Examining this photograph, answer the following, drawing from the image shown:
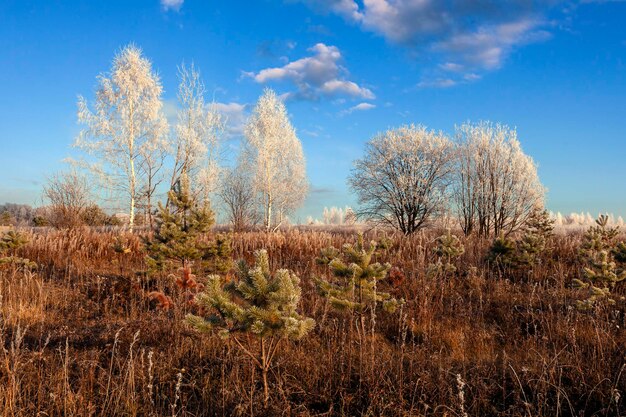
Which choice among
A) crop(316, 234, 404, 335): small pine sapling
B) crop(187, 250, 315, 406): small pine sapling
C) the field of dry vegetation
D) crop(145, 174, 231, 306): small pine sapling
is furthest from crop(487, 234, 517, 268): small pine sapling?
crop(187, 250, 315, 406): small pine sapling

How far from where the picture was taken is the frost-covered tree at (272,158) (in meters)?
25.1

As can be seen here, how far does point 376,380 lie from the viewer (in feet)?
12.4

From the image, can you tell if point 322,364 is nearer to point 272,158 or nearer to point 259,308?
point 259,308

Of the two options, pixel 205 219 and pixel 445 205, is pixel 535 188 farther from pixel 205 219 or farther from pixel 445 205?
pixel 205 219

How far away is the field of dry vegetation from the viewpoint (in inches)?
134

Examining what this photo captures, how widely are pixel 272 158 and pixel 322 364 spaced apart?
861 inches

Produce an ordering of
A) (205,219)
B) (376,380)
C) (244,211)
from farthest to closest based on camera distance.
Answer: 1. (244,211)
2. (205,219)
3. (376,380)

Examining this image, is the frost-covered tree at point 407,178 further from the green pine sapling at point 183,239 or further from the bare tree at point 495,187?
the green pine sapling at point 183,239

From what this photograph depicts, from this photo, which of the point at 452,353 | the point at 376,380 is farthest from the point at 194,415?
the point at 452,353

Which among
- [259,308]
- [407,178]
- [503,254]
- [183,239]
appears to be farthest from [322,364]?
[407,178]

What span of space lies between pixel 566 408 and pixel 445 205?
1931cm

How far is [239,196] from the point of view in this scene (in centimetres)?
2741

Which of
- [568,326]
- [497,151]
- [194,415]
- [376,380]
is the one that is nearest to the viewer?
[194,415]

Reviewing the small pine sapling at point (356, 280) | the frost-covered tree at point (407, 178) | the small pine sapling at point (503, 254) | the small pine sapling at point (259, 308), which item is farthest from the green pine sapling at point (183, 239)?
the frost-covered tree at point (407, 178)
